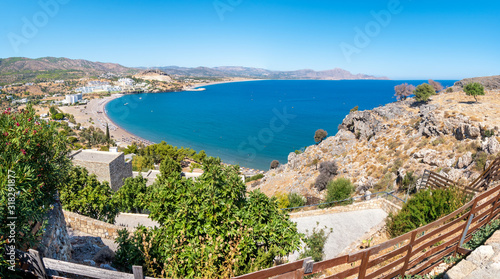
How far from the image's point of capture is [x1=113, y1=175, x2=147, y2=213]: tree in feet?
46.9

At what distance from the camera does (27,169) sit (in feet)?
13.7

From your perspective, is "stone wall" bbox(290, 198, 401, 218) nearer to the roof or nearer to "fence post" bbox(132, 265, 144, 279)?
"fence post" bbox(132, 265, 144, 279)

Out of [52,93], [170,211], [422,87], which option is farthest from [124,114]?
[170,211]

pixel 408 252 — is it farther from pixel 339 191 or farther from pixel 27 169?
pixel 339 191

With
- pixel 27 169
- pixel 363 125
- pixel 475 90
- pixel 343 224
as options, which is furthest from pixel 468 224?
pixel 475 90

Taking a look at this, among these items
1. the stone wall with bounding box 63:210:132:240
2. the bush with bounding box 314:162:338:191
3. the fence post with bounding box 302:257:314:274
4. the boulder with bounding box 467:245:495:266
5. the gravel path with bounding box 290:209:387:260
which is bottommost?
the bush with bounding box 314:162:338:191

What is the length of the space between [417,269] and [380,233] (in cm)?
518

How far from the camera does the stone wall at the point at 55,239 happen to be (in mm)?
4949

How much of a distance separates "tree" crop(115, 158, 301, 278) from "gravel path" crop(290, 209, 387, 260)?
188 inches

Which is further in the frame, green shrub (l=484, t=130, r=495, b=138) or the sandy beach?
the sandy beach

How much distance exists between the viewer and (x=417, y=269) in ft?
13.4

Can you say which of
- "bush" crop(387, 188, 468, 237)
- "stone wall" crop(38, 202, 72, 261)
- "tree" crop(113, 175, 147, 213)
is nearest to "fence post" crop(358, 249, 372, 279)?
"bush" crop(387, 188, 468, 237)

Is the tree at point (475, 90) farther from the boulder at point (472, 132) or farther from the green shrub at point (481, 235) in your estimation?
the green shrub at point (481, 235)

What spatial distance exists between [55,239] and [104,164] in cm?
1425
